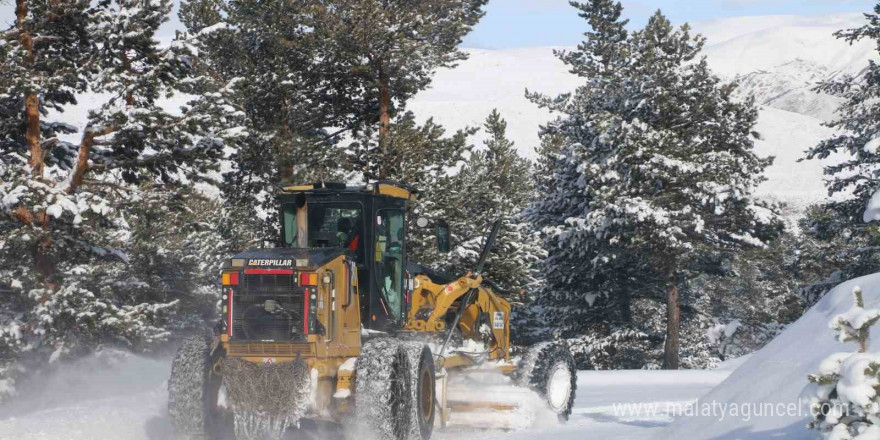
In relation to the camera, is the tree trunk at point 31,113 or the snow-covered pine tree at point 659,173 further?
the snow-covered pine tree at point 659,173

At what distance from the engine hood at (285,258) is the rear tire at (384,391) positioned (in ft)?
3.49

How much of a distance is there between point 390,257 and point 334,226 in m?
0.87

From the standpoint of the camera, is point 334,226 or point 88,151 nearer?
point 334,226

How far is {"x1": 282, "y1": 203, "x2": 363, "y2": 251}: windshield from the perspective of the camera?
422 inches

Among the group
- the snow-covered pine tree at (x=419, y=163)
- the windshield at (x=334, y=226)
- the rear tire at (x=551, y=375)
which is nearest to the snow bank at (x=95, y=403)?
the windshield at (x=334, y=226)

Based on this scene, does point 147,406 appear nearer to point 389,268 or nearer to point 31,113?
point 389,268

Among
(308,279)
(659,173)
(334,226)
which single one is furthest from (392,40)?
(308,279)

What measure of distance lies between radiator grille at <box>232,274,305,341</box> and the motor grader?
1 cm

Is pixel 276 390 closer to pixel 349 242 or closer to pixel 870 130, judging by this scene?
pixel 349 242

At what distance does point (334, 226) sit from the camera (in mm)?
10789

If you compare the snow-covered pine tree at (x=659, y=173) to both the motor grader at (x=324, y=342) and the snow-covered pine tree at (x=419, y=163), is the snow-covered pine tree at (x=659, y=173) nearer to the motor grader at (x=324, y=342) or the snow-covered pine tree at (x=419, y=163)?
the snow-covered pine tree at (x=419, y=163)

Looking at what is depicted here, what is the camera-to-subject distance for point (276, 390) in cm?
900

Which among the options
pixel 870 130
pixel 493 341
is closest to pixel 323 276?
pixel 493 341

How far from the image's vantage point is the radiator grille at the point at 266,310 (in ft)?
Answer: 30.5
